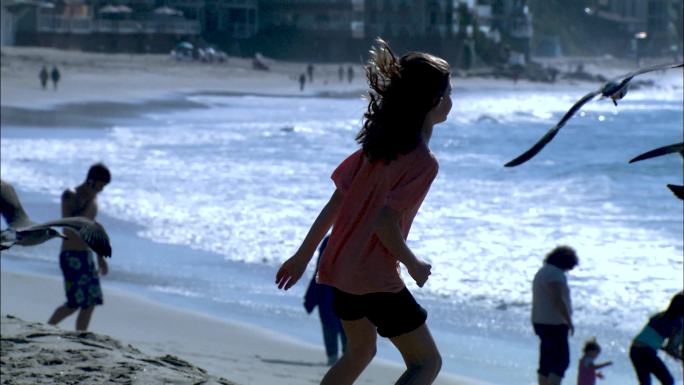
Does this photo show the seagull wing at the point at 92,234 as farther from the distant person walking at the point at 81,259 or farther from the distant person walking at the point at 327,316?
the distant person walking at the point at 327,316

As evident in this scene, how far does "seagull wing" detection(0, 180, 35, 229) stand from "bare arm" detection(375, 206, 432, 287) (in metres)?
1.65

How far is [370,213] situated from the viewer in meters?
3.21

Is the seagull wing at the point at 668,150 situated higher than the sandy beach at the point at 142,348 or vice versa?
the seagull wing at the point at 668,150

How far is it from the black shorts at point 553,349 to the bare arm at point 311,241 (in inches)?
134

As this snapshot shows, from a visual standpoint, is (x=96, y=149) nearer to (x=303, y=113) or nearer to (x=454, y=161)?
(x=454, y=161)

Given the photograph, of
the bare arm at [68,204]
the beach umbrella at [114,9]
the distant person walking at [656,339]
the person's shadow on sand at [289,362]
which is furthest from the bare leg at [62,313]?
the beach umbrella at [114,9]

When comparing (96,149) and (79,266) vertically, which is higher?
(79,266)

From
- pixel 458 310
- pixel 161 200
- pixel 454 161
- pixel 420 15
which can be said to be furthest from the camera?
pixel 420 15

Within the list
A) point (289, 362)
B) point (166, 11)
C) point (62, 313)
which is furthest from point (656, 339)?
point (166, 11)

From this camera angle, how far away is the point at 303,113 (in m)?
45.2

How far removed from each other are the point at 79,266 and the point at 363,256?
396 centimetres

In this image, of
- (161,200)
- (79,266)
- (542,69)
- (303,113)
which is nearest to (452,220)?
(161,200)

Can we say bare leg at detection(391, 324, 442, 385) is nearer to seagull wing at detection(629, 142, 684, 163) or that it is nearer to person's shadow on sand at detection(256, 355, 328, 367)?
seagull wing at detection(629, 142, 684, 163)

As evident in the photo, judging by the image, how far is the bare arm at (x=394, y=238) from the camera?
3148 mm
